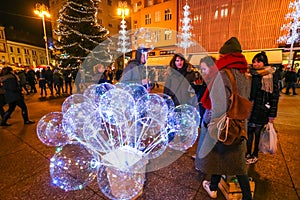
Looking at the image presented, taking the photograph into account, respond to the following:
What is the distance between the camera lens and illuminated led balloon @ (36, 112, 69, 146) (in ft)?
9.86

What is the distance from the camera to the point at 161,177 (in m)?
2.57

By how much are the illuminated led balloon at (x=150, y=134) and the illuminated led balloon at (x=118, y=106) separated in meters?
0.20

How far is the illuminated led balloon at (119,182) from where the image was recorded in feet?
6.00

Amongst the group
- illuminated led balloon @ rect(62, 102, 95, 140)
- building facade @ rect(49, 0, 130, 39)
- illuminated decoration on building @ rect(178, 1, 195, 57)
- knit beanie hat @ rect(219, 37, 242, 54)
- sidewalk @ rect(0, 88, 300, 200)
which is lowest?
sidewalk @ rect(0, 88, 300, 200)

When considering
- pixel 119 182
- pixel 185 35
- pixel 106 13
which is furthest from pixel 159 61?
pixel 119 182

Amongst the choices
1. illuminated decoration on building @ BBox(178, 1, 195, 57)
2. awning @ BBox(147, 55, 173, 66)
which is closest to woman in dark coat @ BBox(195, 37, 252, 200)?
illuminated decoration on building @ BBox(178, 1, 195, 57)

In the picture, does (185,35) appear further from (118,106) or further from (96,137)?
(96,137)

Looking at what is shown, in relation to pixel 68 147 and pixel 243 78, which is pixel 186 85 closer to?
pixel 243 78

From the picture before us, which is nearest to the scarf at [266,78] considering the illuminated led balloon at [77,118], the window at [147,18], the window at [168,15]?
the illuminated led balloon at [77,118]

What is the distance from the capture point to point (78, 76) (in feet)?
34.9

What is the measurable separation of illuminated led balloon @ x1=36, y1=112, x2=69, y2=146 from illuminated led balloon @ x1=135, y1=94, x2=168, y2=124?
152 centimetres

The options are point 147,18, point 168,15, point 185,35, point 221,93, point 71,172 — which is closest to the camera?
point 221,93

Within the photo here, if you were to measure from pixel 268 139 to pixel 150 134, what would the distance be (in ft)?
6.19

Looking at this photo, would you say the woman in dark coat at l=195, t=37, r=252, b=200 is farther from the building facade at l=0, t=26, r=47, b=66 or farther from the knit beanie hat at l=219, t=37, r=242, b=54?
the building facade at l=0, t=26, r=47, b=66
